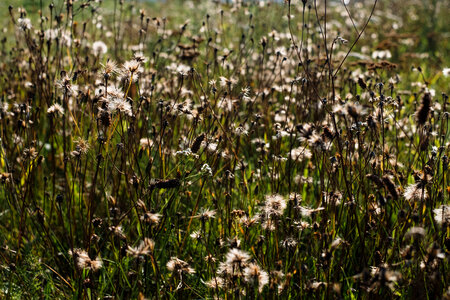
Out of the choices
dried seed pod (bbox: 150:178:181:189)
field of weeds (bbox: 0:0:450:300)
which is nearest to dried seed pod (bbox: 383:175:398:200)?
field of weeds (bbox: 0:0:450:300)

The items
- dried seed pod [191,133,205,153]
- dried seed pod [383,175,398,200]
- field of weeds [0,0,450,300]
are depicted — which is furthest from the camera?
dried seed pod [191,133,205,153]

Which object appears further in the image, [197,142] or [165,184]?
[197,142]

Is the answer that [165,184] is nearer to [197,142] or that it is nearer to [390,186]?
[197,142]

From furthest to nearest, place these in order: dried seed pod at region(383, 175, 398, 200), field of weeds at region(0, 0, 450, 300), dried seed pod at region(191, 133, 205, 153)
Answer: dried seed pod at region(191, 133, 205, 153), field of weeds at region(0, 0, 450, 300), dried seed pod at region(383, 175, 398, 200)

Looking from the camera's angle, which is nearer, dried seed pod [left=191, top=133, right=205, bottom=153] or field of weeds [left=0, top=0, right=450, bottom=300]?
field of weeds [left=0, top=0, right=450, bottom=300]

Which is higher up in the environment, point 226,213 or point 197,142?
point 197,142

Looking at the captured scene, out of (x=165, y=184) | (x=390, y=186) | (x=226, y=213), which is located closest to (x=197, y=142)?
(x=165, y=184)

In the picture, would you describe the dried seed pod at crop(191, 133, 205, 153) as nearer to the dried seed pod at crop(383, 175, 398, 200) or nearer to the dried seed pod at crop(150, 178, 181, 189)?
the dried seed pod at crop(150, 178, 181, 189)

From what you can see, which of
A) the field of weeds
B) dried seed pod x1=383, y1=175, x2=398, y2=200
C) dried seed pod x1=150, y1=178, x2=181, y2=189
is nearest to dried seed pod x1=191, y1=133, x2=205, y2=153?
the field of weeds

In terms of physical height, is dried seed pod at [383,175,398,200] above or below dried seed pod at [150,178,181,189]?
above

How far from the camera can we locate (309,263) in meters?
2.00

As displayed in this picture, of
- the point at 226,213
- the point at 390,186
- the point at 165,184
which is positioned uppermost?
the point at 390,186

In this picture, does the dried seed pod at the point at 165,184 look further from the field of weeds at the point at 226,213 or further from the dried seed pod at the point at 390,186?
the dried seed pod at the point at 390,186

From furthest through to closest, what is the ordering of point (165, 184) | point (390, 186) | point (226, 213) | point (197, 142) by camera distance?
point (226, 213)
point (197, 142)
point (165, 184)
point (390, 186)
